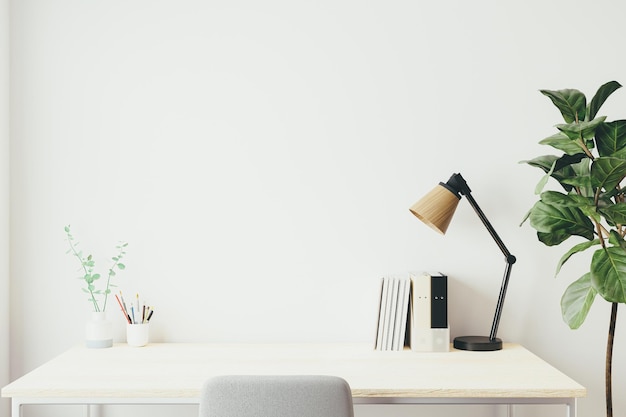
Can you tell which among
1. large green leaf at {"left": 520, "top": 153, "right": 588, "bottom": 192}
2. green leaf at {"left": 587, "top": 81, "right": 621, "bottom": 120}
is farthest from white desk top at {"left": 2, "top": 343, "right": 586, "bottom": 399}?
green leaf at {"left": 587, "top": 81, "right": 621, "bottom": 120}

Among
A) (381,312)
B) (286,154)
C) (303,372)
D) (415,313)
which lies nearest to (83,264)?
(286,154)

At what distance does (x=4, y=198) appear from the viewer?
8.42ft

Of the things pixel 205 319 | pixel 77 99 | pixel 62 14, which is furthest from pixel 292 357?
pixel 62 14

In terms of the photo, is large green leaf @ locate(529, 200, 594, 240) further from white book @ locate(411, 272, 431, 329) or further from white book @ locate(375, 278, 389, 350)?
white book @ locate(375, 278, 389, 350)

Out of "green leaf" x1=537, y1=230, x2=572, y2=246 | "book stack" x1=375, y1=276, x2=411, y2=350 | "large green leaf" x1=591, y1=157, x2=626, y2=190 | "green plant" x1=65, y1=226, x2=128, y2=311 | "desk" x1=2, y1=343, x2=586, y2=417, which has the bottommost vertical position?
"desk" x1=2, y1=343, x2=586, y2=417

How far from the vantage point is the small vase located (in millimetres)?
2438

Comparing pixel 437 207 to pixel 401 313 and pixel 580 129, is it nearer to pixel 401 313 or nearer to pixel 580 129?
pixel 401 313

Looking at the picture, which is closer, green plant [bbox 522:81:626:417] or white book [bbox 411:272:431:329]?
green plant [bbox 522:81:626:417]

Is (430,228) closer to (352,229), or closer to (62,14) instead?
(352,229)

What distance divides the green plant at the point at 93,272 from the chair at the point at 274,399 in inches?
38.5

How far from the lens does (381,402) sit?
188 centimetres

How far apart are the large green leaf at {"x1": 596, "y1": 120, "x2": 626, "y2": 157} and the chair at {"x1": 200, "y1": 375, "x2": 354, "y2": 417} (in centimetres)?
114

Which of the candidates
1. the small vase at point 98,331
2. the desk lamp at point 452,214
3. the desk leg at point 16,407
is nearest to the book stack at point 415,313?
the desk lamp at point 452,214

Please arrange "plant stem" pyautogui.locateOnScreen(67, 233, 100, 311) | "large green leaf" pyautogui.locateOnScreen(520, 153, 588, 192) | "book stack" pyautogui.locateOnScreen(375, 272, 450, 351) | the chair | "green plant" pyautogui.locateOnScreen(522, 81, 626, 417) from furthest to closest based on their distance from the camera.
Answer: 1. "plant stem" pyautogui.locateOnScreen(67, 233, 100, 311)
2. "book stack" pyautogui.locateOnScreen(375, 272, 450, 351)
3. "large green leaf" pyautogui.locateOnScreen(520, 153, 588, 192)
4. "green plant" pyautogui.locateOnScreen(522, 81, 626, 417)
5. the chair
